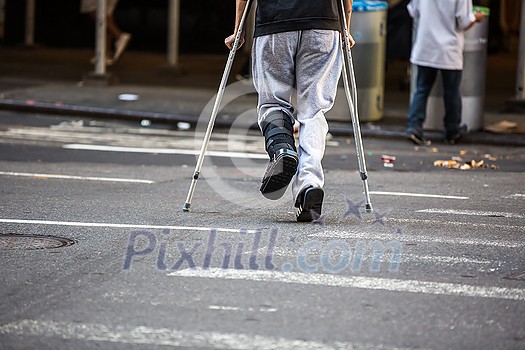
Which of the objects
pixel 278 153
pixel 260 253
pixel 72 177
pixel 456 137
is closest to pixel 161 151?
pixel 72 177

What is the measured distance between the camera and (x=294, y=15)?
23.9 ft

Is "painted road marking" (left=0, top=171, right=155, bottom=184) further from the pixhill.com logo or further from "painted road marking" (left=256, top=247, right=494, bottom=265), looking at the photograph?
"painted road marking" (left=256, top=247, right=494, bottom=265)

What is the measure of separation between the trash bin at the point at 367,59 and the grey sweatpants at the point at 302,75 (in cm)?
676

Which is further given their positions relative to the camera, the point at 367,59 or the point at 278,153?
the point at 367,59

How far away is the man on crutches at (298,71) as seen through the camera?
7.26 m

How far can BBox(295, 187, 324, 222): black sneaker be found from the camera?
7.04 m

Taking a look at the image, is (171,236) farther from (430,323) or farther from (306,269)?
(430,323)

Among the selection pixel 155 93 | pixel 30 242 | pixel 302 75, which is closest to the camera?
pixel 30 242

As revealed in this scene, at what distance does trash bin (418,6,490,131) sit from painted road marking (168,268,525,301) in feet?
27.2

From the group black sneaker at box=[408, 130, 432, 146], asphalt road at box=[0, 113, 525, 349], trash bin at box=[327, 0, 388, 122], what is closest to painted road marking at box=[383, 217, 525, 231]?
asphalt road at box=[0, 113, 525, 349]

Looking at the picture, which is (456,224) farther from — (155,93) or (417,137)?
(155,93)

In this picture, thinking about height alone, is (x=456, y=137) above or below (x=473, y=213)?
below

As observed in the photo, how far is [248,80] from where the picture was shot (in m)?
18.6

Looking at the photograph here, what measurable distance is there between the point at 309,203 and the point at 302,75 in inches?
34.3
